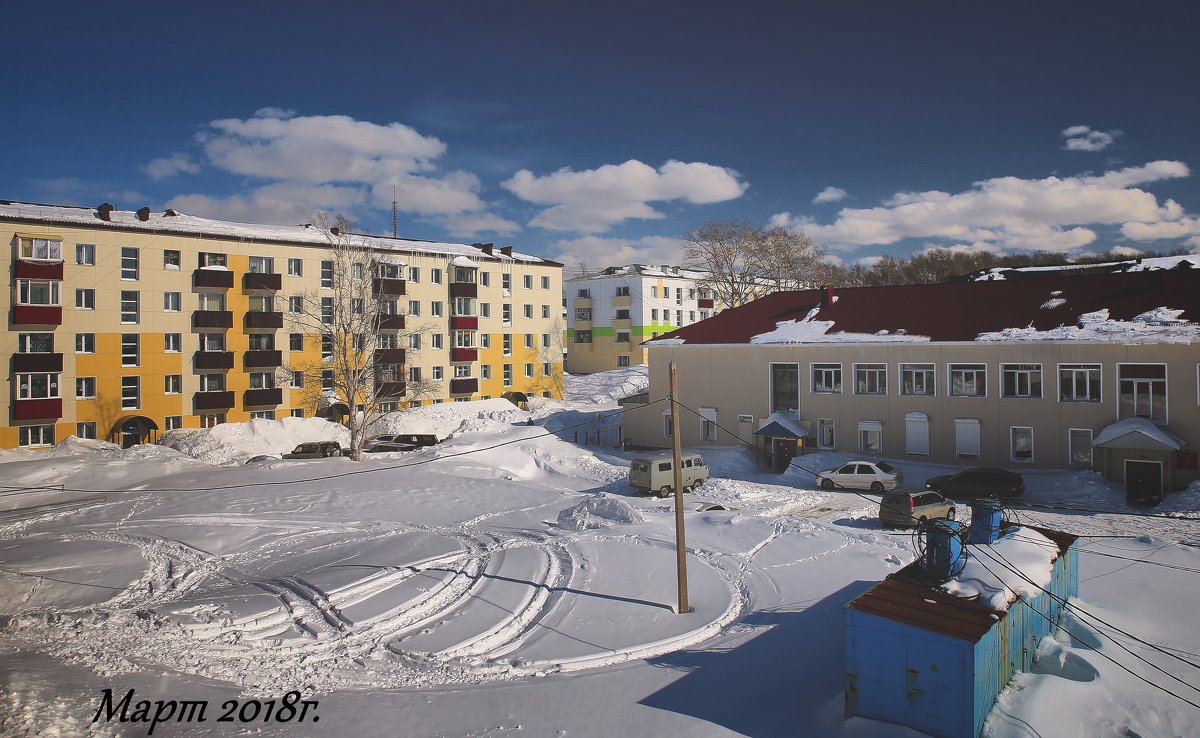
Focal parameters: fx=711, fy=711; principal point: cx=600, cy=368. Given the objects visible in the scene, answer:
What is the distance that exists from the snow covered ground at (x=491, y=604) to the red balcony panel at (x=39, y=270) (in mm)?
11861

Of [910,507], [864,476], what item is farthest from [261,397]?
[910,507]

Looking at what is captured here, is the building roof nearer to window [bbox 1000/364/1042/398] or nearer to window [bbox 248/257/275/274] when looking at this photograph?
window [bbox 248/257/275/274]

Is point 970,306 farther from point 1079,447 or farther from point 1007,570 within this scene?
point 1007,570

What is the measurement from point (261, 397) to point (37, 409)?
33.9ft

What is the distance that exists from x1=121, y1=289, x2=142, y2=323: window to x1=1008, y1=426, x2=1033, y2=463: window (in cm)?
4333

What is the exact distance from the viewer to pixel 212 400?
40.3m

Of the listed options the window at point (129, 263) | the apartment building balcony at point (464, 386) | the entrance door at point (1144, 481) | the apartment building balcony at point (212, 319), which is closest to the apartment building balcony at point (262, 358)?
the apartment building balcony at point (212, 319)

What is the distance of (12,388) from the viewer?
35375 mm

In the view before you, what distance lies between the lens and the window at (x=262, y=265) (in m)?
42.4

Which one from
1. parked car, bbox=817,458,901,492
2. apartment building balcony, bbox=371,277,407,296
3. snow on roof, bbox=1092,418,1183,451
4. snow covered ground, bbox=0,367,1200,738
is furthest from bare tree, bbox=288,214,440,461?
snow on roof, bbox=1092,418,1183,451

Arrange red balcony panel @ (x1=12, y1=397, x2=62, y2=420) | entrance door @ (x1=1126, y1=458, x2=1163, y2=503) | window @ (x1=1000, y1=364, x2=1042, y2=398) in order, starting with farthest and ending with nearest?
1. red balcony panel @ (x1=12, y1=397, x2=62, y2=420)
2. window @ (x1=1000, y1=364, x2=1042, y2=398)
3. entrance door @ (x1=1126, y1=458, x2=1163, y2=503)

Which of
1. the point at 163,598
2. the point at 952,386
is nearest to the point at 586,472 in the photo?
the point at 952,386

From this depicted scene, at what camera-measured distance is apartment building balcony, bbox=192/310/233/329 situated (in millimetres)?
40312

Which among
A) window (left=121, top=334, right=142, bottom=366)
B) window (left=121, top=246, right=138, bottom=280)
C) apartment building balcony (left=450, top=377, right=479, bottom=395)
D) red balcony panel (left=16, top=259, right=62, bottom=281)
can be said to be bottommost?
apartment building balcony (left=450, top=377, right=479, bottom=395)
